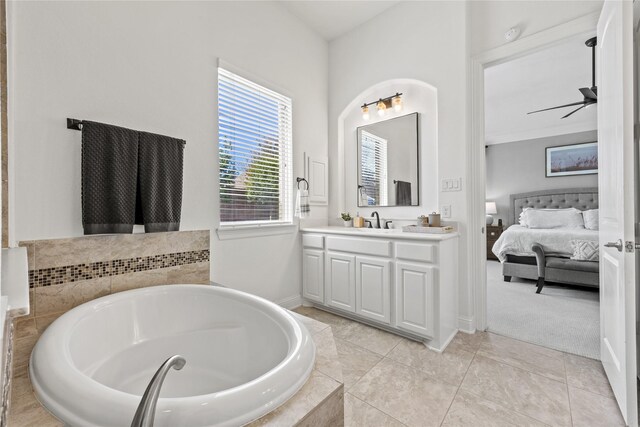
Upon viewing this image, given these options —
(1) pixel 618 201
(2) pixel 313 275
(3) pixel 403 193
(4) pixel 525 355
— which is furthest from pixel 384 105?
(4) pixel 525 355

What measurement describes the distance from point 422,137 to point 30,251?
2.89 meters

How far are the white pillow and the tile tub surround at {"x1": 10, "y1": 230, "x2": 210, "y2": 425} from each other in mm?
5309

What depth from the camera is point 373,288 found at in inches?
92.8

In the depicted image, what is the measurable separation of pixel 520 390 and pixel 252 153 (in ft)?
8.18

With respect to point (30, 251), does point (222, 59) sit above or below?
above

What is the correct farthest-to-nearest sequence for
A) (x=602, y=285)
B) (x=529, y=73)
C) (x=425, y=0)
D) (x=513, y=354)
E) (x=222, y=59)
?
1. (x=529, y=73)
2. (x=425, y=0)
3. (x=222, y=59)
4. (x=513, y=354)
5. (x=602, y=285)

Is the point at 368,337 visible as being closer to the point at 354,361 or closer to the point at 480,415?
the point at 354,361

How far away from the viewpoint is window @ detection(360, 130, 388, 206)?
3.00 meters

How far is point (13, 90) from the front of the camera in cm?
142

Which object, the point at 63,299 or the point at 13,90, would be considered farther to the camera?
the point at 63,299

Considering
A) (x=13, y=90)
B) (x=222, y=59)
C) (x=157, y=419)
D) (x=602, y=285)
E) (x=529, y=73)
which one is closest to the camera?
(x=157, y=419)

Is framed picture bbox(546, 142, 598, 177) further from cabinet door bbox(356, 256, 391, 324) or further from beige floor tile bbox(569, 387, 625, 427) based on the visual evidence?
cabinet door bbox(356, 256, 391, 324)

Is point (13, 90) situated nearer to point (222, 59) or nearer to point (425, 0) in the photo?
point (222, 59)

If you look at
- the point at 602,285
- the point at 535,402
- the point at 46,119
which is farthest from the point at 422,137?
the point at 46,119
